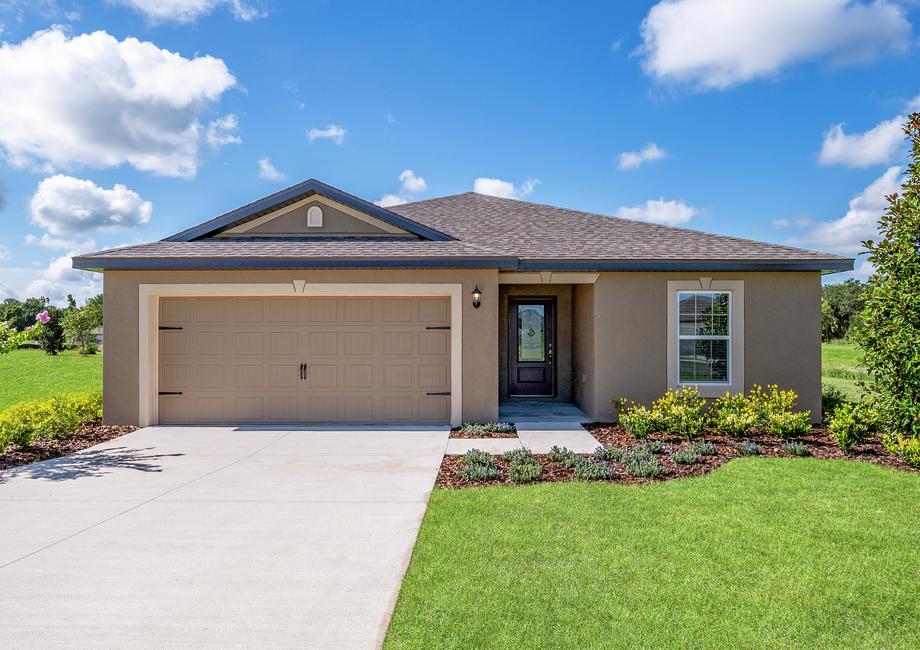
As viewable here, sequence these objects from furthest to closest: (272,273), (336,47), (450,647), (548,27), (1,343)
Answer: (548,27)
(336,47)
(272,273)
(1,343)
(450,647)

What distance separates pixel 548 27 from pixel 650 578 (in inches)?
446

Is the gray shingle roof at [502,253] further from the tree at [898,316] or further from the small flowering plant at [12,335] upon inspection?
the tree at [898,316]

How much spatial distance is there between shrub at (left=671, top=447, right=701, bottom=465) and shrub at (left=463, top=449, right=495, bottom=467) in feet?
7.95

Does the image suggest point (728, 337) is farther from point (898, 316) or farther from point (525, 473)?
point (525, 473)

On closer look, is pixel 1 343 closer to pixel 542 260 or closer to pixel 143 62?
pixel 143 62

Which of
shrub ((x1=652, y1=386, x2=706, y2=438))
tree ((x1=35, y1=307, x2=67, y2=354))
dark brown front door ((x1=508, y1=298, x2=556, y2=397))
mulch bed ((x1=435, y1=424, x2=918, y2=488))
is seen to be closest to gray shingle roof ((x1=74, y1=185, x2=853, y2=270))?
dark brown front door ((x1=508, y1=298, x2=556, y2=397))

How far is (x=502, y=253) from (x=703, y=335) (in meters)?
4.16

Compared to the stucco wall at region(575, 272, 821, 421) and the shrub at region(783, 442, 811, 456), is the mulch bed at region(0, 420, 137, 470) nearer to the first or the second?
the stucco wall at region(575, 272, 821, 421)

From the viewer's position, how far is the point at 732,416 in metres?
8.02

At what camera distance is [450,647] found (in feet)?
8.62

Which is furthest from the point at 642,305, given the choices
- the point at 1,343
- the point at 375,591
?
the point at 1,343

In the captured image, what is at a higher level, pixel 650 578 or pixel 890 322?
pixel 890 322

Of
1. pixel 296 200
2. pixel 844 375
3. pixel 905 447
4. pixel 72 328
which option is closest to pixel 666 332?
pixel 905 447

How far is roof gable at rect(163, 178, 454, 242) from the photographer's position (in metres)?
9.70
